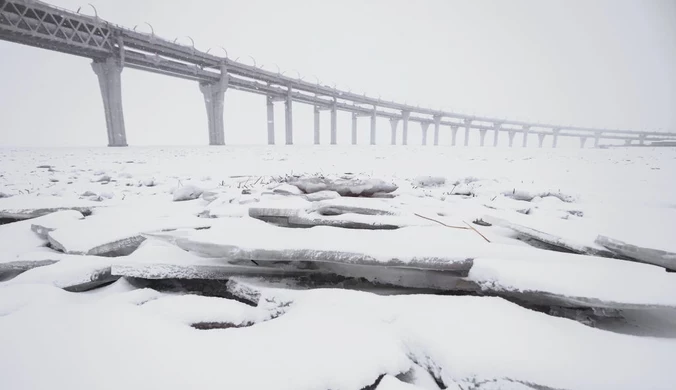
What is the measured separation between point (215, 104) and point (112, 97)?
20.8 feet

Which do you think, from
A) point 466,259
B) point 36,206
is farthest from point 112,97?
point 466,259

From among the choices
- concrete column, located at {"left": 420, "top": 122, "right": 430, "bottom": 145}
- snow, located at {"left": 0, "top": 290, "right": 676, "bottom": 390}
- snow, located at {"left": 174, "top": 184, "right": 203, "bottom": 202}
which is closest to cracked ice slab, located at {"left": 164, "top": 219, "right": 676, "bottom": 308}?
snow, located at {"left": 0, "top": 290, "right": 676, "bottom": 390}

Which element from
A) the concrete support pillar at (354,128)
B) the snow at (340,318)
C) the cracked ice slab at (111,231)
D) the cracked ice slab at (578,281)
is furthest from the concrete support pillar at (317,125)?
the cracked ice slab at (578,281)

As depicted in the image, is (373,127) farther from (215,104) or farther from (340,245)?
(340,245)

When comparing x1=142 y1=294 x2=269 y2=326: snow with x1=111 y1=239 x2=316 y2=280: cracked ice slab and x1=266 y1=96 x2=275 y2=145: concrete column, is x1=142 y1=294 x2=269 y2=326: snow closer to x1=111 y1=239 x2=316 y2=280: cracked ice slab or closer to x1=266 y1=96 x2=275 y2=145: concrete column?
x1=111 y1=239 x2=316 y2=280: cracked ice slab

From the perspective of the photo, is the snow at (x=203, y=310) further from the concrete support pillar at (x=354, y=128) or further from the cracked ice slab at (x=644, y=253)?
the concrete support pillar at (x=354, y=128)

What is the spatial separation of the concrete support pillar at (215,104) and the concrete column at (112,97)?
19.4 ft

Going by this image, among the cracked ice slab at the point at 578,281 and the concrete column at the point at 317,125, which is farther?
the concrete column at the point at 317,125

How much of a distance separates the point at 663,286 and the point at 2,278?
2.98 metres

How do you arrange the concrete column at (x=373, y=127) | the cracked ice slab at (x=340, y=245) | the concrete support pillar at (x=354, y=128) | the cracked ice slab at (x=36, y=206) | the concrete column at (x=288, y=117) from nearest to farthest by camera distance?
the cracked ice slab at (x=340, y=245), the cracked ice slab at (x=36, y=206), the concrete column at (x=288, y=117), the concrete column at (x=373, y=127), the concrete support pillar at (x=354, y=128)

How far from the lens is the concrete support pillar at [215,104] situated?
→ 63.8 feet

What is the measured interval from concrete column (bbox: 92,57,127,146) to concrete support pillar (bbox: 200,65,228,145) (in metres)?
5.91

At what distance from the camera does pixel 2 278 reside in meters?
1.44

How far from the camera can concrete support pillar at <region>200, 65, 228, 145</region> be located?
19.5m
